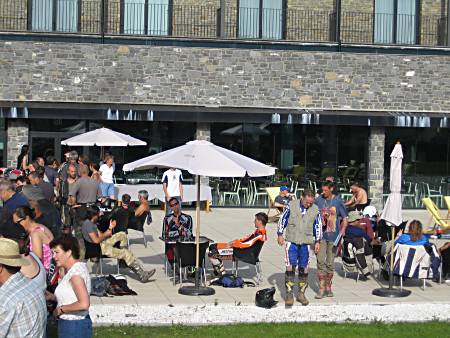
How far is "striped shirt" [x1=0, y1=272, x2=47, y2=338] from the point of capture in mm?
6355

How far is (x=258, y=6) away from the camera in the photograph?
32.2m

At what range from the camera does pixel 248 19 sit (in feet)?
105

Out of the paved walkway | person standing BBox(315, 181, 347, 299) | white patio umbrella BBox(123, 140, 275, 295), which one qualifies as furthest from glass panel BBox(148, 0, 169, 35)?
person standing BBox(315, 181, 347, 299)

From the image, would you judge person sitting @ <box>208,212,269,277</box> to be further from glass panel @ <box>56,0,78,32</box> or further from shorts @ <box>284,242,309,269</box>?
glass panel @ <box>56,0,78,32</box>

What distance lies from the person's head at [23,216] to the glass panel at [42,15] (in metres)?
20.5

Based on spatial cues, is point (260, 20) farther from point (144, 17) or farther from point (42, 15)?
point (42, 15)

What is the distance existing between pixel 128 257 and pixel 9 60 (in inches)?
596

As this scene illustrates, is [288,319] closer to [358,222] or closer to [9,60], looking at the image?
[358,222]

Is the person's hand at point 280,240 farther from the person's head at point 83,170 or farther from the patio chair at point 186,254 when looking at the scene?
the person's head at point 83,170

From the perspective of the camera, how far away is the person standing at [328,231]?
13852mm

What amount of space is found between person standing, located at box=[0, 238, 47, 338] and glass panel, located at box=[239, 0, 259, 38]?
25.7 metres

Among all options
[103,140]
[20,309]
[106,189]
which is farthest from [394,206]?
[103,140]

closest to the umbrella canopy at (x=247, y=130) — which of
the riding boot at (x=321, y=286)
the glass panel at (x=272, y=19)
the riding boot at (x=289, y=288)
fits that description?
the glass panel at (x=272, y=19)

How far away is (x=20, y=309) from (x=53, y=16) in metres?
25.4
